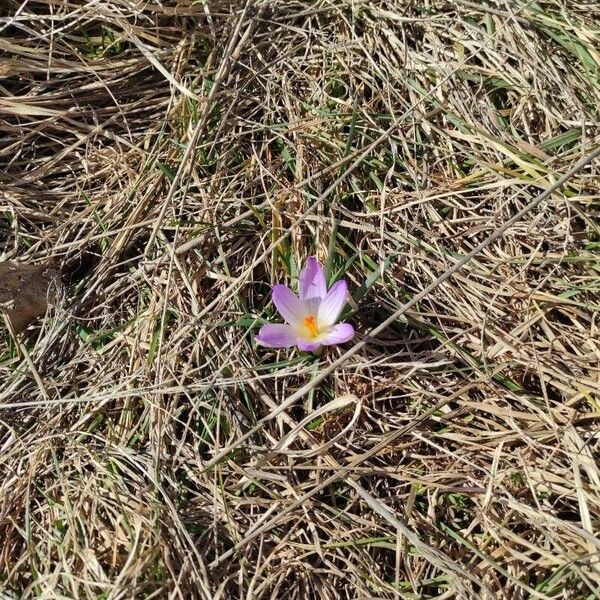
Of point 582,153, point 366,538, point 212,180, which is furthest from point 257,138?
point 366,538

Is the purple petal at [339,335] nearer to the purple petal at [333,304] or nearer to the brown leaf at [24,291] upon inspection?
the purple petal at [333,304]

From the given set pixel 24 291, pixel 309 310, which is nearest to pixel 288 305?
pixel 309 310

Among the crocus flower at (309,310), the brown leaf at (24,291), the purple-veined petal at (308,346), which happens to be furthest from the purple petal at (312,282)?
the brown leaf at (24,291)

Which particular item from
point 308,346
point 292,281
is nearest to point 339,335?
point 308,346

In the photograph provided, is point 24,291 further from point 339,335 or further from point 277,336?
point 339,335

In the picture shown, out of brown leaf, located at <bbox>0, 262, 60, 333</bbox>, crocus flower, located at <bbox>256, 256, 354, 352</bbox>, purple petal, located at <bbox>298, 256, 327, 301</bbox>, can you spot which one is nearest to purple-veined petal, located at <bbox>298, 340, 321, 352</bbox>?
crocus flower, located at <bbox>256, 256, 354, 352</bbox>

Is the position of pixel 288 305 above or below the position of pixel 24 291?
above

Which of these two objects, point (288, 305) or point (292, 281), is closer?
point (288, 305)
